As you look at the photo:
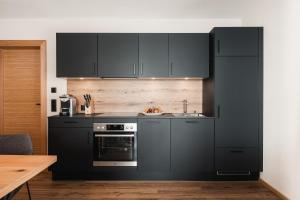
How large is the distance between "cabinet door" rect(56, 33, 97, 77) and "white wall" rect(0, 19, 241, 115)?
0.44 metres

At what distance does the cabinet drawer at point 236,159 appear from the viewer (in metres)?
3.74

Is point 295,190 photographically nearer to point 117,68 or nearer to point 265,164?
point 265,164

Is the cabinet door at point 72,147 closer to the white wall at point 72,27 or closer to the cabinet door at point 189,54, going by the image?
the white wall at point 72,27

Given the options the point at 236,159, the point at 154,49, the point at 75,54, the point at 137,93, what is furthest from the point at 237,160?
the point at 75,54

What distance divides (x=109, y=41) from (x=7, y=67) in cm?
187

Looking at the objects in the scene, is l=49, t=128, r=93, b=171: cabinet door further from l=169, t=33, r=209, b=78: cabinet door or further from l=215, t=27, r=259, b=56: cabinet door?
l=215, t=27, r=259, b=56: cabinet door

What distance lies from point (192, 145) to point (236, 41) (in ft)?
5.01

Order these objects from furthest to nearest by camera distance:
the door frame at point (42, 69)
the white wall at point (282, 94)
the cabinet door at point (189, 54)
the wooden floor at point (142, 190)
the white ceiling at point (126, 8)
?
the door frame at point (42, 69) → the cabinet door at point (189, 54) → the white ceiling at point (126, 8) → the wooden floor at point (142, 190) → the white wall at point (282, 94)

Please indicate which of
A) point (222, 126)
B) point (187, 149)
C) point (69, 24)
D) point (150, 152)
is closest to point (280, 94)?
point (222, 126)

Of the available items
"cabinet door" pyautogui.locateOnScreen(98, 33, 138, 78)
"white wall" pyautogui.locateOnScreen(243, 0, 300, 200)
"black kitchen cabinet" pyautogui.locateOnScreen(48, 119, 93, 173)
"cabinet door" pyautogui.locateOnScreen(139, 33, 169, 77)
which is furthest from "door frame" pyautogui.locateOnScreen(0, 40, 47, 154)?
"white wall" pyautogui.locateOnScreen(243, 0, 300, 200)

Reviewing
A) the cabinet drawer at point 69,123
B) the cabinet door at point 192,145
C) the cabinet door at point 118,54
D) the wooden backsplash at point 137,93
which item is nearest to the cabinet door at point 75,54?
the cabinet door at point 118,54

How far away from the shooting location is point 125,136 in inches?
148

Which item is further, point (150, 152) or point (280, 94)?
point (150, 152)

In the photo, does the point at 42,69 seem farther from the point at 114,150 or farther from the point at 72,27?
the point at 114,150
